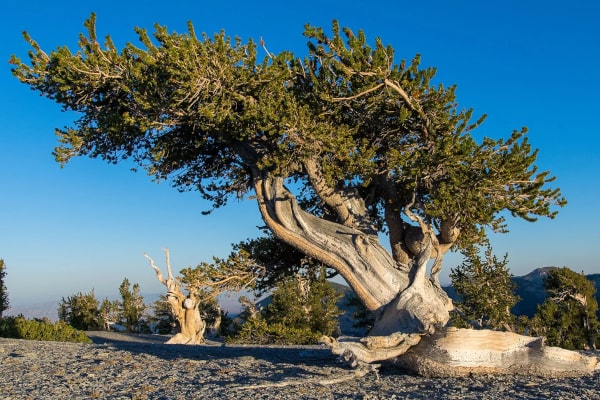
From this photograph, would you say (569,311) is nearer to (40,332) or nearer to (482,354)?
(482,354)

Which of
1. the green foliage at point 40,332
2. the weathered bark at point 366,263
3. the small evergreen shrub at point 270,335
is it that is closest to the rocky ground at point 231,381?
the weathered bark at point 366,263

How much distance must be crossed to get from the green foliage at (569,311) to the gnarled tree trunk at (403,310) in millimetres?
25772

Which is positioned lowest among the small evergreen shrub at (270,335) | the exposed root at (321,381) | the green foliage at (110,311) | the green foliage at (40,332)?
the exposed root at (321,381)

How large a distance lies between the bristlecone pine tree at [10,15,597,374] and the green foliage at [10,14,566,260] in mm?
32

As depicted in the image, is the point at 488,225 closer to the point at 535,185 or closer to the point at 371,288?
the point at 535,185

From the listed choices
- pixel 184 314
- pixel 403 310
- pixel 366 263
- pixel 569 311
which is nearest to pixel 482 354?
pixel 403 310

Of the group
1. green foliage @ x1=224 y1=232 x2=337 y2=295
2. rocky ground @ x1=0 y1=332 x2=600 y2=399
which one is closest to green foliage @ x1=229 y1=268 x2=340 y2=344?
green foliage @ x1=224 y1=232 x2=337 y2=295

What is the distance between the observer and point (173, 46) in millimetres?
10164

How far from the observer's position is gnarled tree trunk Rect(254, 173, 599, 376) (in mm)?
9914

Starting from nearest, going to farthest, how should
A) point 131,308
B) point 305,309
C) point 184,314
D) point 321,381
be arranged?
point 321,381 → point 184,314 → point 305,309 → point 131,308

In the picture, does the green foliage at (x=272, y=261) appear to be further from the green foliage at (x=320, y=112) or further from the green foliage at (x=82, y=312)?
the green foliage at (x=82, y=312)

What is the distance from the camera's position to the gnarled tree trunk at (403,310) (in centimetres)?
991

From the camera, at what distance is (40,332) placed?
22.2 m

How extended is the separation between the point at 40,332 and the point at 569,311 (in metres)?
32.6
